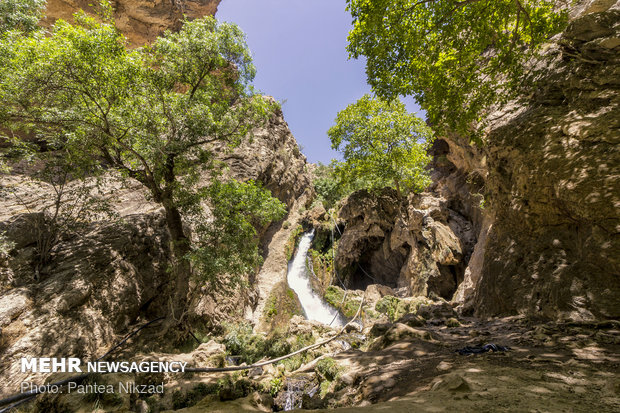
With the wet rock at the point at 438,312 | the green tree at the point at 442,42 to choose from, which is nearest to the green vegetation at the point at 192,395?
the wet rock at the point at 438,312

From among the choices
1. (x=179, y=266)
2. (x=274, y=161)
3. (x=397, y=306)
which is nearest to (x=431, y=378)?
(x=179, y=266)

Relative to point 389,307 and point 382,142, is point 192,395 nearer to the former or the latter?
point 389,307

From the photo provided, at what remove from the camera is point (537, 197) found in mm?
Answer: 6598

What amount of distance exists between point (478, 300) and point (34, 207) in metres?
17.0

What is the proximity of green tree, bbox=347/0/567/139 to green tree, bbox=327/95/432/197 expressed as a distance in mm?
8397

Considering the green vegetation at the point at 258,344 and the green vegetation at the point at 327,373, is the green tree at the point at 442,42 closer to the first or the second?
the green vegetation at the point at 327,373

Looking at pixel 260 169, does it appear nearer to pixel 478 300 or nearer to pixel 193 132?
pixel 193 132

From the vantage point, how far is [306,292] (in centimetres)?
2173

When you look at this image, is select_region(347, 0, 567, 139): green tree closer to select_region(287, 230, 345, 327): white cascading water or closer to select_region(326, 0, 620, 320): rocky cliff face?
select_region(326, 0, 620, 320): rocky cliff face

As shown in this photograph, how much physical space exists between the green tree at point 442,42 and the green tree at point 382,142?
840 centimetres

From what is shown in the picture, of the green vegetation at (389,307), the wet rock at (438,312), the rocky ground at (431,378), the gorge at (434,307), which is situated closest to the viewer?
the rocky ground at (431,378)

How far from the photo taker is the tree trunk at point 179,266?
8.73 meters

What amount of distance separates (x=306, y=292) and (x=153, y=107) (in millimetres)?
18091

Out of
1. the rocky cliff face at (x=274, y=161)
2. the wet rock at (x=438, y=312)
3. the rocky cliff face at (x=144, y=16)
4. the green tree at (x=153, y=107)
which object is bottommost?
the wet rock at (x=438, y=312)
